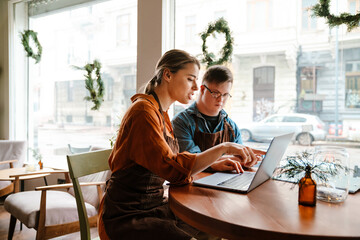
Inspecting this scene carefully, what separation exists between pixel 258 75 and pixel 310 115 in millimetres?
555

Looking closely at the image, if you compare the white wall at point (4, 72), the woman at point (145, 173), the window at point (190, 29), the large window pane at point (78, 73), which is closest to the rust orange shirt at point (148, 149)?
the woman at point (145, 173)

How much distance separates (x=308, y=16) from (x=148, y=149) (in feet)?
6.55

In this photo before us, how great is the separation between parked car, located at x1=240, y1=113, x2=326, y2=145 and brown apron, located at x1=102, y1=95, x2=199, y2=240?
1.57 m

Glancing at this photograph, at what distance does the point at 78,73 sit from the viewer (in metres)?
4.16

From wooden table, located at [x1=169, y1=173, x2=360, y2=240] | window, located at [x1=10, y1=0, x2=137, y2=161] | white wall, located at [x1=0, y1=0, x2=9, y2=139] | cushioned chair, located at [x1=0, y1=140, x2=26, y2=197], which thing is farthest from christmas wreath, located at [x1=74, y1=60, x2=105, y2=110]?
wooden table, located at [x1=169, y1=173, x2=360, y2=240]

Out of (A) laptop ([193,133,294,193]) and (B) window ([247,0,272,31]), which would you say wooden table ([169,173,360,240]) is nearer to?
(A) laptop ([193,133,294,193])

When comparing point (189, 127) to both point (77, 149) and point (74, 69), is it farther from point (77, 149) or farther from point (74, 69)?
point (74, 69)

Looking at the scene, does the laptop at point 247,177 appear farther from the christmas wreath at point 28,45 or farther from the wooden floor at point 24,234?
the christmas wreath at point 28,45

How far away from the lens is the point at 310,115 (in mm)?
2586

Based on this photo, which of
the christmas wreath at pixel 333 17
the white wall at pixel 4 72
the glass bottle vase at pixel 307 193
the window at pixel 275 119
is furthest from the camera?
the white wall at pixel 4 72

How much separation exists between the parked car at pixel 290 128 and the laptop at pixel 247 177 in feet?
4.01

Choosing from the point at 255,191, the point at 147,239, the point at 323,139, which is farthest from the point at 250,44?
the point at 147,239

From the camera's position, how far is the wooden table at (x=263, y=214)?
0.86m

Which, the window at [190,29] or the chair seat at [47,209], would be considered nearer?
the chair seat at [47,209]
